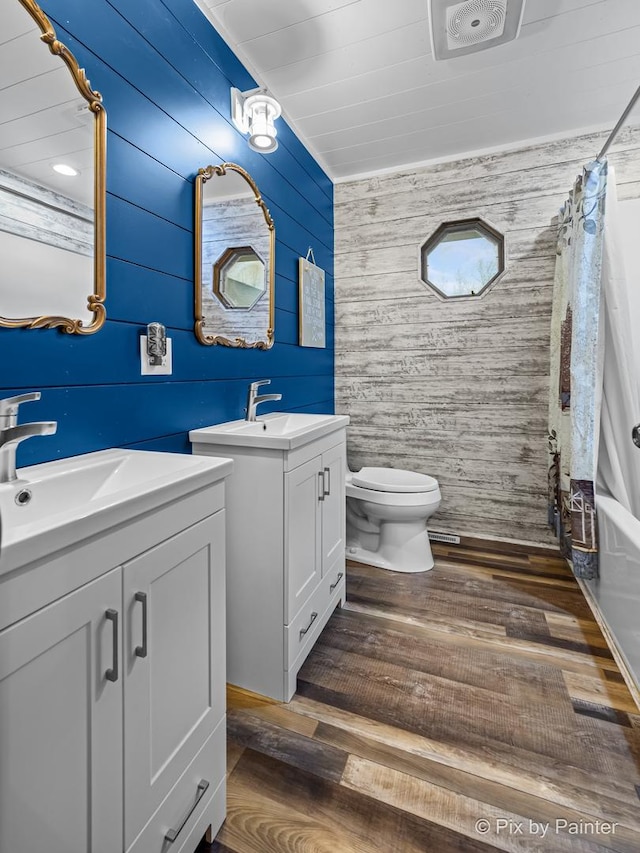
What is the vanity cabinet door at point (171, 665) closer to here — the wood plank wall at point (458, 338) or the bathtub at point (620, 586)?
the bathtub at point (620, 586)

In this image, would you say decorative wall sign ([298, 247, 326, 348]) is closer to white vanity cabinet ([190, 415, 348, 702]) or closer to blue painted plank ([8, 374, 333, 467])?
blue painted plank ([8, 374, 333, 467])

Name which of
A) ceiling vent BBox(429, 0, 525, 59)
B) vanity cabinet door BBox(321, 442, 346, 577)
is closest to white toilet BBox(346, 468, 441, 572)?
vanity cabinet door BBox(321, 442, 346, 577)

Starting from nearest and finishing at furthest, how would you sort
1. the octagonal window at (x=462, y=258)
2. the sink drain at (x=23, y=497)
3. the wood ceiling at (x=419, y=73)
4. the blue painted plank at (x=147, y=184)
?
the sink drain at (x=23, y=497) < the blue painted plank at (x=147, y=184) < the wood ceiling at (x=419, y=73) < the octagonal window at (x=462, y=258)

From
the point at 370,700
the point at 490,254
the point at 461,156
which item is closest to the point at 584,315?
the point at 490,254

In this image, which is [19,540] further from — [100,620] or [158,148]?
[158,148]

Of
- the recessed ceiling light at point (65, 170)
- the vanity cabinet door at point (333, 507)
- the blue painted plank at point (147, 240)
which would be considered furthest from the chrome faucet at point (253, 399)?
the recessed ceiling light at point (65, 170)

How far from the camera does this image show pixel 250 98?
163cm

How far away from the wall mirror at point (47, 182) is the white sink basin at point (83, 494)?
341mm

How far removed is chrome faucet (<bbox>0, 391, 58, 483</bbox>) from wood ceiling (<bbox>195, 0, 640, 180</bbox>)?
1.65 meters

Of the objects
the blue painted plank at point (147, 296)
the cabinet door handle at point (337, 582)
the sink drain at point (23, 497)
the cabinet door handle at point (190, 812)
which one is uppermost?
the blue painted plank at point (147, 296)

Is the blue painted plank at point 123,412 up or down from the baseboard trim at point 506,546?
up

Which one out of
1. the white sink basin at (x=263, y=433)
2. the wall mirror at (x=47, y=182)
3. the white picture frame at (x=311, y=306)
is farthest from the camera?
the white picture frame at (x=311, y=306)

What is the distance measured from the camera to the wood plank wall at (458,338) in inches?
98.4

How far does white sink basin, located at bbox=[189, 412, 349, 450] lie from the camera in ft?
4.39
